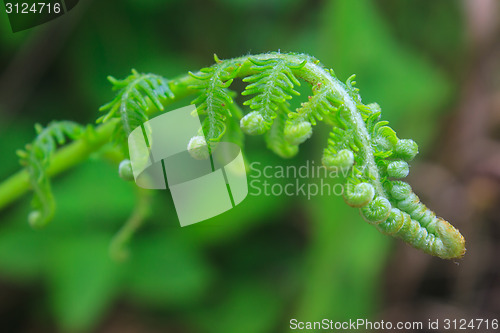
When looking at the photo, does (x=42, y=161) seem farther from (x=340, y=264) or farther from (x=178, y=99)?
(x=340, y=264)

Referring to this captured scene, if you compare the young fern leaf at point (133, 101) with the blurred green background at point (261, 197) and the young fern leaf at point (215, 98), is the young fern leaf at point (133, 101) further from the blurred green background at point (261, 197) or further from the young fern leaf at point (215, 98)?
the blurred green background at point (261, 197)

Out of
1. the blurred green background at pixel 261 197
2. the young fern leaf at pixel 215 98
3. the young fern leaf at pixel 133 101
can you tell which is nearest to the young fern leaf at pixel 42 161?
the young fern leaf at pixel 133 101

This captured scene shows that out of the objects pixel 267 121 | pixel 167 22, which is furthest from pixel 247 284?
pixel 267 121

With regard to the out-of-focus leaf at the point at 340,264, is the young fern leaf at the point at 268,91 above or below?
above

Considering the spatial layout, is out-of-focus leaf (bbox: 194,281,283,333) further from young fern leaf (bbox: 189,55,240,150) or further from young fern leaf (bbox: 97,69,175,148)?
young fern leaf (bbox: 189,55,240,150)

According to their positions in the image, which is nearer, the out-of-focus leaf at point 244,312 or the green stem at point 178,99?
the green stem at point 178,99

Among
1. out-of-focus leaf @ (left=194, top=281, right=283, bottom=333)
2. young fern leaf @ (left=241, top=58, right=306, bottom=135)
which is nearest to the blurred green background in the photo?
out-of-focus leaf @ (left=194, top=281, right=283, bottom=333)

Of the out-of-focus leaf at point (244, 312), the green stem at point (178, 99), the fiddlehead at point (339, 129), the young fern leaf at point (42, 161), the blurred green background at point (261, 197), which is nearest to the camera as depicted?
the fiddlehead at point (339, 129)
